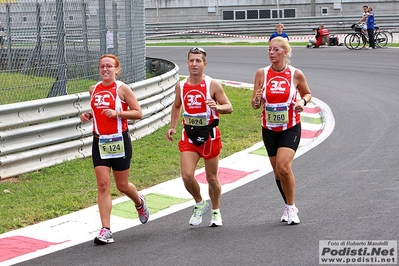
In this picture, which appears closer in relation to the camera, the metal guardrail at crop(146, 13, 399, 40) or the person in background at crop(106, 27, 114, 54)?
the person in background at crop(106, 27, 114, 54)

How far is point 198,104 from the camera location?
24.1 feet

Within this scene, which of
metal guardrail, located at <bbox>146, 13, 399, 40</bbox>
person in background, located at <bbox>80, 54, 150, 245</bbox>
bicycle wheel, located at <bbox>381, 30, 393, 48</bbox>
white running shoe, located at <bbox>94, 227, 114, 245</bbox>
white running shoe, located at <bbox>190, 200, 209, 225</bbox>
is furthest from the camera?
metal guardrail, located at <bbox>146, 13, 399, 40</bbox>

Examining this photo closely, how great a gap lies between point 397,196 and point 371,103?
779 cm

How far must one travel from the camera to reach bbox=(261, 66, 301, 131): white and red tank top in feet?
24.6

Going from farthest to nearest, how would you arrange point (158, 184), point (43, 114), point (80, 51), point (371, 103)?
point (371, 103) → point (80, 51) → point (43, 114) → point (158, 184)

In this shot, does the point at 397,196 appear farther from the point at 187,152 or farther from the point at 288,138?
the point at 187,152

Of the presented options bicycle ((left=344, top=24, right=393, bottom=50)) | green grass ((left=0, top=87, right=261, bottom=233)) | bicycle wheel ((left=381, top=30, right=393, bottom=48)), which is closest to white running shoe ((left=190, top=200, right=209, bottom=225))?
green grass ((left=0, top=87, right=261, bottom=233))

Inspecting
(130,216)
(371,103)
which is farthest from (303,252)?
(371,103)

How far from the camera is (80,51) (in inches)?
472

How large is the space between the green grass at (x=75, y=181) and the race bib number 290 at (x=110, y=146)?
4.16 ft

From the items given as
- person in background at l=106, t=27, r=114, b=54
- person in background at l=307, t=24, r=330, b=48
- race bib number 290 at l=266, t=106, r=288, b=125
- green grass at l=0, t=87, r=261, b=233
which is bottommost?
green grass at l=0, t=87, r=261, b=233

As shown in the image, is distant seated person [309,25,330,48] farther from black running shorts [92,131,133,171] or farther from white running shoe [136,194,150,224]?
black running shorts [92,131,133,171]

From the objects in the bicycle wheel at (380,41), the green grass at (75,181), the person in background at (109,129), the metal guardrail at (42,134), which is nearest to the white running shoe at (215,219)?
the person in background at (109,129)

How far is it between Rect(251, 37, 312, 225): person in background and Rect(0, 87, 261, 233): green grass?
227 cm
